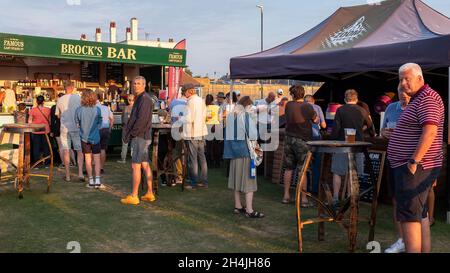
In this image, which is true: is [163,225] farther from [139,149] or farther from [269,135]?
[269,135]

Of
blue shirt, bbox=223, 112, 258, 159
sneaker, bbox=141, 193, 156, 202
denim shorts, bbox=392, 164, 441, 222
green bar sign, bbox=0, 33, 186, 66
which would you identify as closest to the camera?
denim shorts, bbox=392, 164, 441, 222

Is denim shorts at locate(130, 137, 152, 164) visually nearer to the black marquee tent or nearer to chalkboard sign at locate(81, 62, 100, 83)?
the black marquee tent

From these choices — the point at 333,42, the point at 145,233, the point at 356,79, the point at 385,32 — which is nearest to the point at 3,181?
the point at 145,233

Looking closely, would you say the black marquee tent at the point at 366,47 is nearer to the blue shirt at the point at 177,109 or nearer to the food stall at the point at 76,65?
the blue shirt at the point at 177,109

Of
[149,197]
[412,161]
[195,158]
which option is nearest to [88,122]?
[149,197]

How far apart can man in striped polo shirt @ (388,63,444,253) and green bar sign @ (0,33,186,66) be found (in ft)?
29.8

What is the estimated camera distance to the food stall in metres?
10.8

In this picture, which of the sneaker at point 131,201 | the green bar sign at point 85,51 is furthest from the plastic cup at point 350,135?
the green bar sign at point 85,51

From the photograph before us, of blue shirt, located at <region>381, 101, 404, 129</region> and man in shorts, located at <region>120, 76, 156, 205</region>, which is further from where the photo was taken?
man in shorts, located at <region>120, 76, 156, 205</region>

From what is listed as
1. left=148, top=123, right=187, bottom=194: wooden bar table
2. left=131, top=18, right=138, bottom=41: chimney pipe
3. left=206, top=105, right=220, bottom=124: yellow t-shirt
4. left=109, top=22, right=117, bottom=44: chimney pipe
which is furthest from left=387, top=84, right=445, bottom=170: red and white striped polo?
left=131, top=18, right=138, bottom=41: chimney pipe

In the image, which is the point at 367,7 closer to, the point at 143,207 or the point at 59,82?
the point at 143,207

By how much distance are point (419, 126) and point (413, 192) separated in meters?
0.49

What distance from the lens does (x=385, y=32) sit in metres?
7.03
